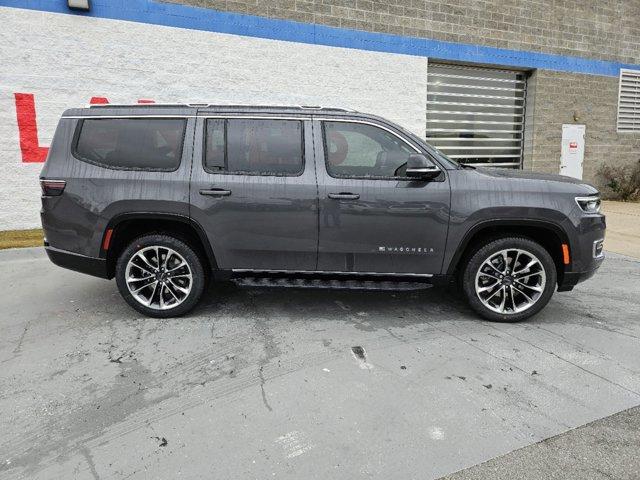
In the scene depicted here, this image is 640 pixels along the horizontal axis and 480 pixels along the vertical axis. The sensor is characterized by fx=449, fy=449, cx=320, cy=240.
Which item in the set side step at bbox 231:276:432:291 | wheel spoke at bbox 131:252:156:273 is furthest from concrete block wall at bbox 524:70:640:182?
wheel spoke at bbox 131:252:156:273

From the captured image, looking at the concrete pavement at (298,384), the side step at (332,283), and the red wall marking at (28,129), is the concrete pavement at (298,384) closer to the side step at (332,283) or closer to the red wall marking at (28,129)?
the side step at (332,283)

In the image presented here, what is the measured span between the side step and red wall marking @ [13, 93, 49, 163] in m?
6.00

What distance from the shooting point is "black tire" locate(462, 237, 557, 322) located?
402 cm

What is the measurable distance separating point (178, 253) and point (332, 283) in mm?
1441

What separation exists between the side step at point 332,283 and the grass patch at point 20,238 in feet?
16.8

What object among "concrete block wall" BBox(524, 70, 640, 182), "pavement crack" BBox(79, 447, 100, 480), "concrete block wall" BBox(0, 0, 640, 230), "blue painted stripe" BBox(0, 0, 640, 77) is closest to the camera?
"pavement crack" BBox(79, 447, 100, 480)

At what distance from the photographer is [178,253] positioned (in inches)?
162

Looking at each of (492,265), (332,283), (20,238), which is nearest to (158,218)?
(332,283)

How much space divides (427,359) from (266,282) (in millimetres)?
1582

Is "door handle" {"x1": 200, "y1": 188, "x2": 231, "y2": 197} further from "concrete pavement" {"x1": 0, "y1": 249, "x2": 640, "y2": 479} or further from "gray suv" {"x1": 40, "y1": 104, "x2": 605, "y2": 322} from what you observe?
"concrete pavement" {"x1": 0, "y1": 249, "x2": 640, "y2": 479}

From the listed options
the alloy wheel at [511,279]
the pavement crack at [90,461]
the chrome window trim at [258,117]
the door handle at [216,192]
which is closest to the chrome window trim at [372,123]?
the chrome window trim at [258,117]

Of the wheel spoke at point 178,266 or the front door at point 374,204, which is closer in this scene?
the front door at point 374,204

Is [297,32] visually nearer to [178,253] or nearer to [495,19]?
[495,19]

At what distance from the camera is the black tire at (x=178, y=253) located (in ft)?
13.5
